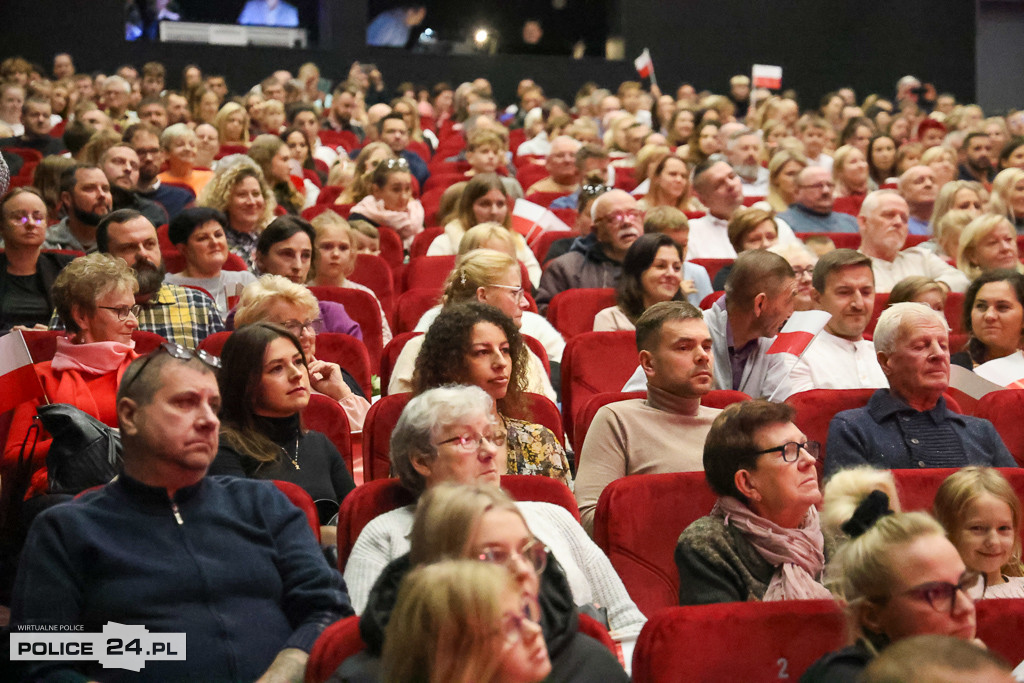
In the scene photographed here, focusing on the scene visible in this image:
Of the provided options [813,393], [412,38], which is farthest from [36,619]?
[412,38]

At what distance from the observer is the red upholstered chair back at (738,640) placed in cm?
165

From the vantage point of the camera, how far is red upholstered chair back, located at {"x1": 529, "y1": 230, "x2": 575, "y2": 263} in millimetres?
5082

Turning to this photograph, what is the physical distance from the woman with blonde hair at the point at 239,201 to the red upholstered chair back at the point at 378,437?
2084mm

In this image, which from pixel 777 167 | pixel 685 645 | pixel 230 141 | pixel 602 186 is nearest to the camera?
pixel 685 645

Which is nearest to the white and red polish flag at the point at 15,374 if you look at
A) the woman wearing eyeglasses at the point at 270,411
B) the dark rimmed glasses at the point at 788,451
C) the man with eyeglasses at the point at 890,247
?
the woman wearing eyeglasses at the point at 270,411

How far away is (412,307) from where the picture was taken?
4027mm

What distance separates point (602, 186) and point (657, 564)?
3.10 m

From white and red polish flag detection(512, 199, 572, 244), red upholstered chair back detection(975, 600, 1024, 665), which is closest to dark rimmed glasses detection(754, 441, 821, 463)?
red upholstered chair back detection(975, 600, 1024, 665)

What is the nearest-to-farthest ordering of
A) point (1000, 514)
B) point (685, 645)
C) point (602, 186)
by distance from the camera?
point (685, 645)
point (1000, 514)
point (602, 186)

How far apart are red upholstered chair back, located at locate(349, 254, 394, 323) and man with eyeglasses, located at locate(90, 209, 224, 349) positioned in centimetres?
97

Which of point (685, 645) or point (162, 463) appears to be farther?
point (162, 463)

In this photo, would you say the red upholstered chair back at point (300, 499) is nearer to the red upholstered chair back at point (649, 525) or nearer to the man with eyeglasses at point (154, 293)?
the red upholstered chair back at point (649, 525)

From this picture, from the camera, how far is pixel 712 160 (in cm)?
550

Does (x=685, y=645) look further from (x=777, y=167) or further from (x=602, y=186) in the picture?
(x=777, y=167)
